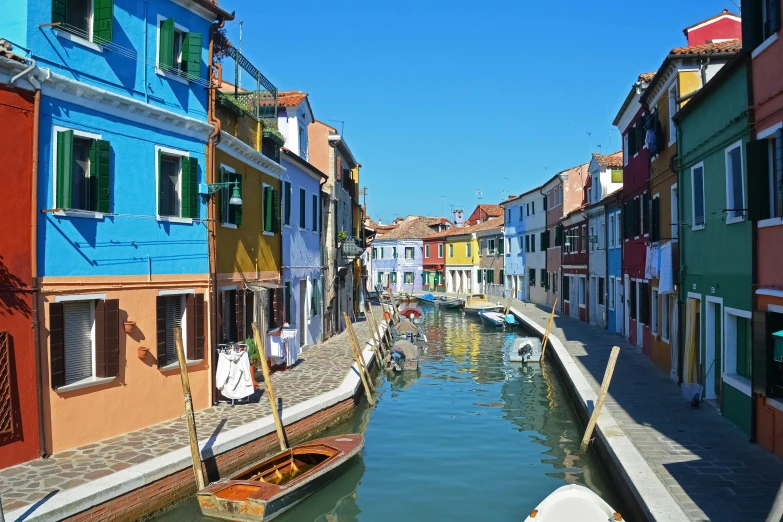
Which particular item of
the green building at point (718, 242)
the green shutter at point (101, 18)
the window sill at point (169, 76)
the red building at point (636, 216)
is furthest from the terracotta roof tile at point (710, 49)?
the green shutter at point (101, 18)

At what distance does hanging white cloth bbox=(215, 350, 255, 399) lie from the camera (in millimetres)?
14336

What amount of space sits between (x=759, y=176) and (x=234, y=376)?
1079 cm

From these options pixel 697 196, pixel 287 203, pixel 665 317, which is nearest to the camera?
pixel 697 196

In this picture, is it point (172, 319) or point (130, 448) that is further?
point (172, 319)

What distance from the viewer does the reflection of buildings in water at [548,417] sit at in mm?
12948

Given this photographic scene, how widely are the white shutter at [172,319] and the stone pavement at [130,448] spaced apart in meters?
1.35

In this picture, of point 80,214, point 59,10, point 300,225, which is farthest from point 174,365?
point 300,225

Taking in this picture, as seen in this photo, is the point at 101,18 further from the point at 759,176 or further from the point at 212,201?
A: the point at 759,176

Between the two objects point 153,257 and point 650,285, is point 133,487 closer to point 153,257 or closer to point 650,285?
point 153,257

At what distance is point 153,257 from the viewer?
12.9 metres

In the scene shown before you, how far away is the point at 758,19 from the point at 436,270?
197ft

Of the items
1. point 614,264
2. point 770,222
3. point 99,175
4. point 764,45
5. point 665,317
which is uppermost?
point 764,45

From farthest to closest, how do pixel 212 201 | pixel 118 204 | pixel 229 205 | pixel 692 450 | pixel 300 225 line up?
pixel 300 225
pixel 229 205
pixel 212 201
pixel 118 204
pixel 692 450

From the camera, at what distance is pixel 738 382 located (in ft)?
39.5
